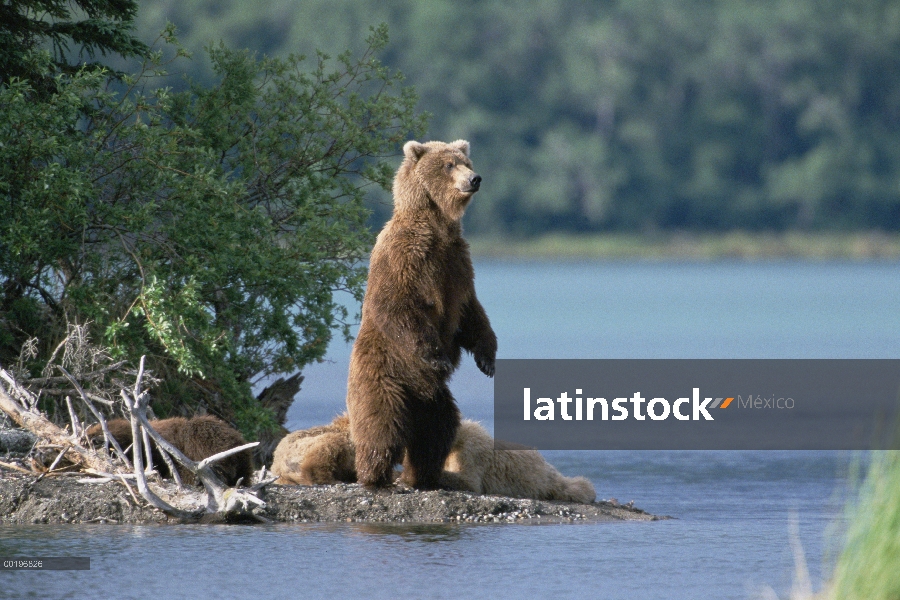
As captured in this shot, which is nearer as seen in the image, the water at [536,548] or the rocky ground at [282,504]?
the water at [536,548]

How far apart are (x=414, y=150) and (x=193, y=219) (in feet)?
9.42

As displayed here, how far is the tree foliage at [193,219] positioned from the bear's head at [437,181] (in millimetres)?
2216

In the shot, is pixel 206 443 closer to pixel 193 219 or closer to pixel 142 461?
pixel 142 461

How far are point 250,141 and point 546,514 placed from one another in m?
6.20

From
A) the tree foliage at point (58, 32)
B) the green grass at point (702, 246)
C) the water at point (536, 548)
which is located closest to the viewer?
the water at point (536, 548)

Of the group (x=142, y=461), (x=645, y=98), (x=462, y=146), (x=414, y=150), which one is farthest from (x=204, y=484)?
(x=645, y=98)

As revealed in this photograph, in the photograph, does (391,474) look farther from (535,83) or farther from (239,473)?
(535,83)

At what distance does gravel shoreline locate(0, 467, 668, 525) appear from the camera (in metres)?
9.57

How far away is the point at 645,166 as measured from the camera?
242ft

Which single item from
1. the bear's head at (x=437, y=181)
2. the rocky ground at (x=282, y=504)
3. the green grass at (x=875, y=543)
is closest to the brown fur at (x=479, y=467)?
the rocky ground at (x=282, y=504)

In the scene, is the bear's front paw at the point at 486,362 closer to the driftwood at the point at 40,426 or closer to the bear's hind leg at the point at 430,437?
the bear's hind leg at the point at 430,437

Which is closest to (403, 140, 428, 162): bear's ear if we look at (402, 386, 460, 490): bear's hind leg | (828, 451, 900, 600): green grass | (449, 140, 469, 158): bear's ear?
(449, 140, 469, 158): bear's ear

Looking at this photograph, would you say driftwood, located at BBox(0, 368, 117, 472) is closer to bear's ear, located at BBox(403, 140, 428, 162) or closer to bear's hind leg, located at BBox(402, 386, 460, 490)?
bear's hind leg, located at BBox(402, 386, 460, 490)

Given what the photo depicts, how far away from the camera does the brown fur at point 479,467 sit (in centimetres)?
1071
